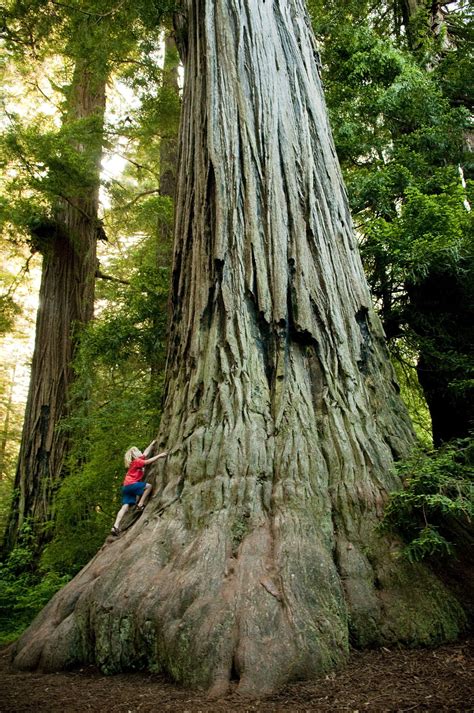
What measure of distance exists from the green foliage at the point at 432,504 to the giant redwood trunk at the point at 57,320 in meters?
5.95

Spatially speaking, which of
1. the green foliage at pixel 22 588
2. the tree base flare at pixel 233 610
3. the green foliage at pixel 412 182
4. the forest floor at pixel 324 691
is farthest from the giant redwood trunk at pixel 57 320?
the forest floor at pixel 324 691

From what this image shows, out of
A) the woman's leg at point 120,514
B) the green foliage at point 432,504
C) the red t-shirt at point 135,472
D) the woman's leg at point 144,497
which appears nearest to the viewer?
the green foliage at point 432,504

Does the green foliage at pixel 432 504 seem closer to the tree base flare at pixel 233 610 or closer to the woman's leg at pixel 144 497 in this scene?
the tree base flare at pixel 233 610

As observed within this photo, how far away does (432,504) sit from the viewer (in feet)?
9.57

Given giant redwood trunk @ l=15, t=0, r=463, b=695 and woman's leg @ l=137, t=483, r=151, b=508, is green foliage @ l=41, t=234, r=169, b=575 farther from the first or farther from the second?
woman's leg @ l=137, t=483, r=151, b=508

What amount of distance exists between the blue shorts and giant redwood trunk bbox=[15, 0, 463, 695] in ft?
1.04

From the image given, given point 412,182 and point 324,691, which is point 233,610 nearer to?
point 324,691

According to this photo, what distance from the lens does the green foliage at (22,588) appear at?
556 cm

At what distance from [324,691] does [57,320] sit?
829 centimetres

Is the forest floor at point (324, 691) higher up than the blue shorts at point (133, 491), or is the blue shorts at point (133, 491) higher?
the blue shorts at point (133, 491)

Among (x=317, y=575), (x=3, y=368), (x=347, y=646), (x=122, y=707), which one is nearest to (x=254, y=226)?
(x=317, y=575)

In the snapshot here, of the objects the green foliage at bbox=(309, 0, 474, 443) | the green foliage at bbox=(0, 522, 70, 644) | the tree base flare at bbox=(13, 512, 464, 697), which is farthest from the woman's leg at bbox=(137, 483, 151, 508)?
the green foliage at bbox=(309, 0, 474, 443)

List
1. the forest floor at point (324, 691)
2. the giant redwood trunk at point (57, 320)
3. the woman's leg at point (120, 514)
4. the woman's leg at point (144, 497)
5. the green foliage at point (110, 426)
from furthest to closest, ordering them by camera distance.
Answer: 1. the giant redwood trunk at point (57, 320)
2. the green foliage at point (110, 426)
3. the woman's leg at point (120, 514)
4. the woman's leg at point (144, 497)
5. the forest floor at point (324, 691)

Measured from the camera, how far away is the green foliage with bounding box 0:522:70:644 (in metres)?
5.56
